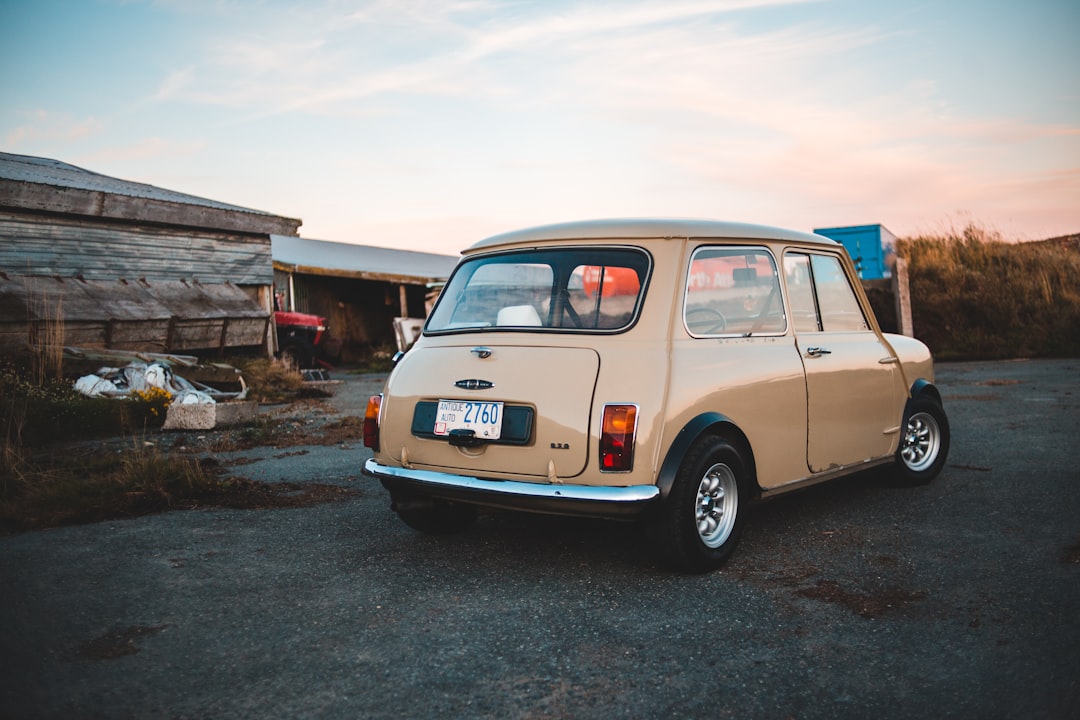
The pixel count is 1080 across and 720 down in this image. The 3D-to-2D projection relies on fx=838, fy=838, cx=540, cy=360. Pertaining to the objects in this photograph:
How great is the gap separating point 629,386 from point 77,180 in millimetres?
13569

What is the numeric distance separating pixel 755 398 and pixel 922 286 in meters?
15.0

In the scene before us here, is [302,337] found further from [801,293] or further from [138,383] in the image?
[801,293]

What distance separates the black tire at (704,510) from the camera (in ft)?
12.7

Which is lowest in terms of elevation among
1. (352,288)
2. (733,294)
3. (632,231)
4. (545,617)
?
(545,617)

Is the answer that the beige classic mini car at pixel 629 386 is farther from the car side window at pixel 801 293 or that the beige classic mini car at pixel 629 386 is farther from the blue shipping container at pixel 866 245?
the blue shipping container at pixel 866 245

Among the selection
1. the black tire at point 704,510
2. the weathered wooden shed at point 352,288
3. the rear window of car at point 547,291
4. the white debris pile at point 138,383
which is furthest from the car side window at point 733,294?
the weathered wooden shed at point 352,288

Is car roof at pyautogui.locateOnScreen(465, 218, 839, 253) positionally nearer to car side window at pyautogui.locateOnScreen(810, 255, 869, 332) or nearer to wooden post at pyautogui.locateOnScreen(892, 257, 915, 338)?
car side window at pyautogui.locateOnScreen(810, 255, 869, 332)

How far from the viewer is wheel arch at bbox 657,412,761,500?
3789 mm

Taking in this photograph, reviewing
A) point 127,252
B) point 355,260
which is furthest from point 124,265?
point 355,260

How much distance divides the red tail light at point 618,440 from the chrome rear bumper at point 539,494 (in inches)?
4.0

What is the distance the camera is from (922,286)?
691 inches

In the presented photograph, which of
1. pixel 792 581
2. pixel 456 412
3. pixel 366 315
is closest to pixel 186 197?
pixel 366 315

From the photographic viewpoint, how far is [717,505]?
4242mm

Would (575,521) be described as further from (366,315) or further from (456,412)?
(366,315)
